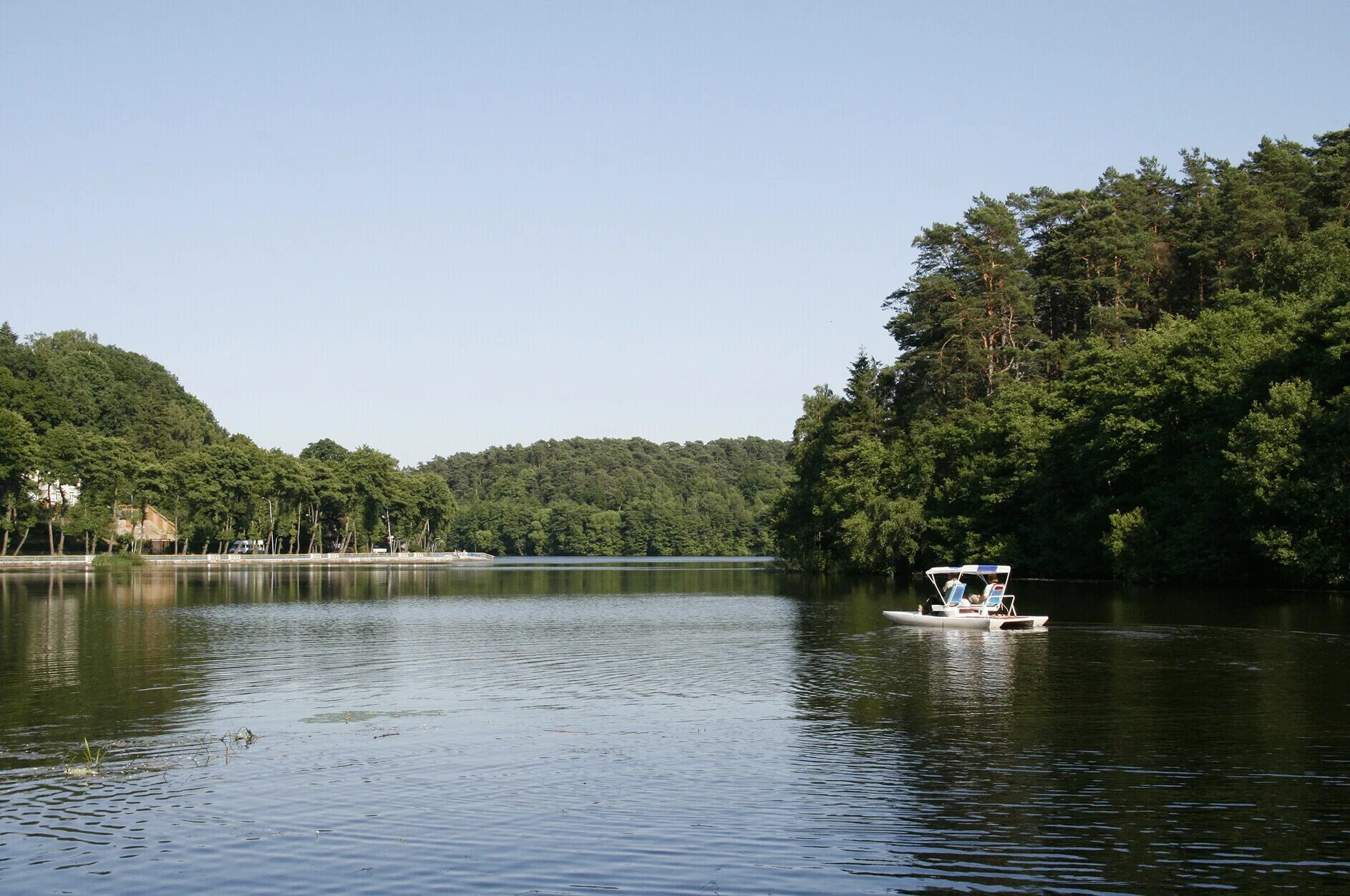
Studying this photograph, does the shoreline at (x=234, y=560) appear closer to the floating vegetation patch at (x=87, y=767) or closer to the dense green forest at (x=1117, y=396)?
the dense green forest at (x=1117, y=396)

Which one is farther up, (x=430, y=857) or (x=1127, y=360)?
(x=1127, y=360)

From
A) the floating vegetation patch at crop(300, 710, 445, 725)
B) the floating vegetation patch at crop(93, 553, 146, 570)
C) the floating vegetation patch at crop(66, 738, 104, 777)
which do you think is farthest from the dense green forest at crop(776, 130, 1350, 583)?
the floating vegetation patch at crop(93, 553, 146, 570)

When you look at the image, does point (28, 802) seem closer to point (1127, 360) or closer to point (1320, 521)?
point (1320, 521)

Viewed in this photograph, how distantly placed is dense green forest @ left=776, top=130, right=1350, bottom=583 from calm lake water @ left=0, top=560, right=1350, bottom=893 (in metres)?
21.7

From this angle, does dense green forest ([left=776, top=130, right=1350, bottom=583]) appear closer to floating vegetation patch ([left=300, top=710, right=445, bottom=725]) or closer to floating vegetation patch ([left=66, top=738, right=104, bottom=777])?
floating vegetation patch ([left=300, top=710, right=445, bottom=725])

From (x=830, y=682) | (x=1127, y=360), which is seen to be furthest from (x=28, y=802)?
(x=1127, y=360)

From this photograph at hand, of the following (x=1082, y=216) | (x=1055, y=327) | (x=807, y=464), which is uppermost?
(x=1082, y=216)

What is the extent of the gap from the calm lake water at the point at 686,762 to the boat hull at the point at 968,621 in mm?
1026

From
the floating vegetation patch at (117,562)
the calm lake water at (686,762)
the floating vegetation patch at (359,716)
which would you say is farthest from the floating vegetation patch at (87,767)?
the floating vegetation patch at (117,562)

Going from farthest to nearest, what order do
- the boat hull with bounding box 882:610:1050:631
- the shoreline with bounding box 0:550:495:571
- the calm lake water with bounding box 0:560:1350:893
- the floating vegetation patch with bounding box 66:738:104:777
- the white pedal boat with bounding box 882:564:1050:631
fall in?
the shoreline with bounding box 0:550:495:571, the white pedal boat with bounding box 882:564:1050:631, the boat hull with bounding box 882:610:1050:631, the floating vegetation patch with bounding box 66:738:104:777, the calm lake water with bounding box 0:560:1350:893

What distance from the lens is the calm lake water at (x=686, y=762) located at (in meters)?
14.4

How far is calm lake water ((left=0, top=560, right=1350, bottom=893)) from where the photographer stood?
567 inches

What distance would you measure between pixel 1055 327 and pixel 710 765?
104m

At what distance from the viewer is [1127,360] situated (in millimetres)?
80188
